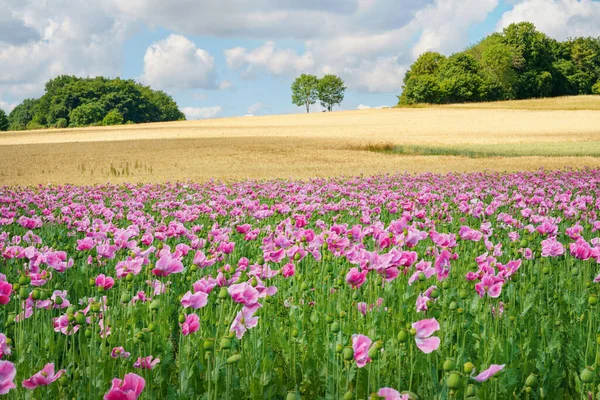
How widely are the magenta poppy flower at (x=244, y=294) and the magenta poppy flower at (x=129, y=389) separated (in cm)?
90

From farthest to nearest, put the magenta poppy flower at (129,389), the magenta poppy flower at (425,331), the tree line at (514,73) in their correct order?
1. the tree line at (514,73)
2. the magenta poppy flower at (425,331)
3. the magenta poppy flower at (129,389)

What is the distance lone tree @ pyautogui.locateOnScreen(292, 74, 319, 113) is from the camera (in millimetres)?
133625

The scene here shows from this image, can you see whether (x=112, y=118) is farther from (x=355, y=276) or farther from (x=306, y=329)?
(x=355, y=276)

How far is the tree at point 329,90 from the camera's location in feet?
443

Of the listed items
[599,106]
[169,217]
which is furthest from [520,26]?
[169,217]

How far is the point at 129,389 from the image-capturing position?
5.72 ft

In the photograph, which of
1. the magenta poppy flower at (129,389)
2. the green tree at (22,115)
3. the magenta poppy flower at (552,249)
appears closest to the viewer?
the magenta poppy flower at (129,389)

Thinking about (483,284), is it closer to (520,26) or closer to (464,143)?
(464,143)

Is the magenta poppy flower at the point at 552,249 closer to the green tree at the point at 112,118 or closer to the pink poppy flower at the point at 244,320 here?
the pink poppy flower at the point at 244,320

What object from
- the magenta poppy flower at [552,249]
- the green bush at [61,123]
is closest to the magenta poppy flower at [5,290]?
the magenta poppy flower at [552,249]

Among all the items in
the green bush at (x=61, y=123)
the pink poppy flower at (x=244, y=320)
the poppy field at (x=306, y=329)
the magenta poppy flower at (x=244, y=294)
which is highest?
the green bush at (x=61, y=123)

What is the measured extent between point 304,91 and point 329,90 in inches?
242

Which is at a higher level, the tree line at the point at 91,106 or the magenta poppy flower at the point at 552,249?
the tree line at the point at 91,106

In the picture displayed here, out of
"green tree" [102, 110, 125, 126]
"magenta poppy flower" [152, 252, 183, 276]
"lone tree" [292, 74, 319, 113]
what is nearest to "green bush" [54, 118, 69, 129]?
"green tree" [102, 110, 125, 126]
